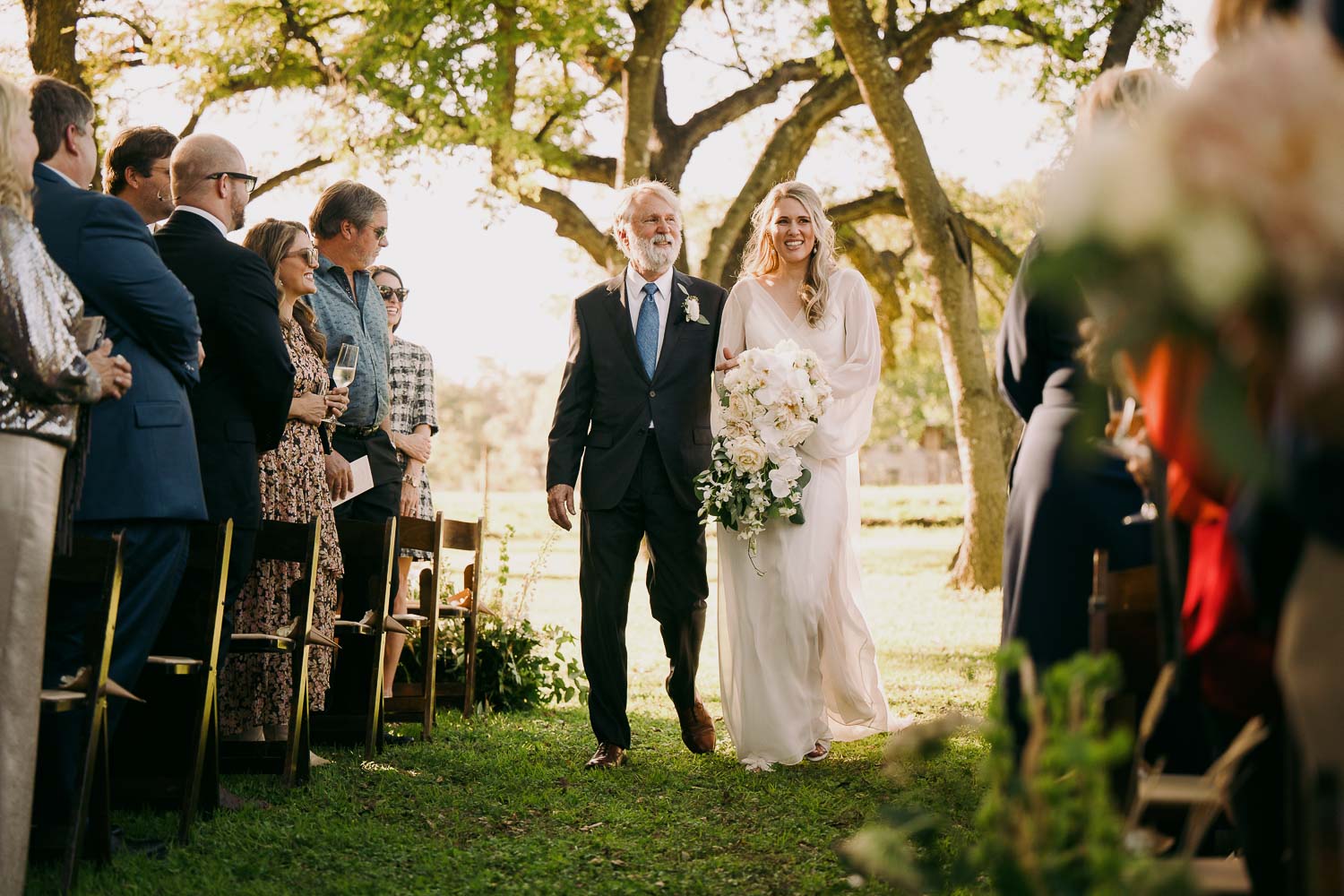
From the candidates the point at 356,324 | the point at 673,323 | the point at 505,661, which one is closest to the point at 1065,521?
the point at 673,323

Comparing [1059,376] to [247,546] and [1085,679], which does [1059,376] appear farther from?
[247,546]

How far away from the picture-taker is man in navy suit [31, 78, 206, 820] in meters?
4.52

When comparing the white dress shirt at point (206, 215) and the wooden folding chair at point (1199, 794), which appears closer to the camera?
the wooden folding chair at point (1199, 794)

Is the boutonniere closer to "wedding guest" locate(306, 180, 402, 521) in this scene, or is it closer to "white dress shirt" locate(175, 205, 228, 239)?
"wedding guest" locate(306, 180, 402, 521)

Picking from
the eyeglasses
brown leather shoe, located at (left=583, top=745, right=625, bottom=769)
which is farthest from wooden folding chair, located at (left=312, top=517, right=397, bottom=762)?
the eyeglasses

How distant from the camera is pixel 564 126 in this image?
19.3m

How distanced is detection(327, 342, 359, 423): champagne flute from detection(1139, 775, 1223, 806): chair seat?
445 centimetres

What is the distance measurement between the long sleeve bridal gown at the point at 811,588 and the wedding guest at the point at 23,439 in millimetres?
3475

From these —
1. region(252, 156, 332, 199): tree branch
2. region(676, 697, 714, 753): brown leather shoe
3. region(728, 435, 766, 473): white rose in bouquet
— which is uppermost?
region(252, 156, 332, 199): tree branch

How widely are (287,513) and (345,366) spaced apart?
0.74 m

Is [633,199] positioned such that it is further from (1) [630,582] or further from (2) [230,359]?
(2) [230,359]

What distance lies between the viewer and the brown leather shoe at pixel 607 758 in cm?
666

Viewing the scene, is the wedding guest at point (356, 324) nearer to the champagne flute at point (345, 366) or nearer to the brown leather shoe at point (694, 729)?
the champagne flute at point (345, 366)

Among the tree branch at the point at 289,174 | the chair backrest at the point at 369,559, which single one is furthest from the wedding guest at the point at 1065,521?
the tree branch at the point at 289,174
